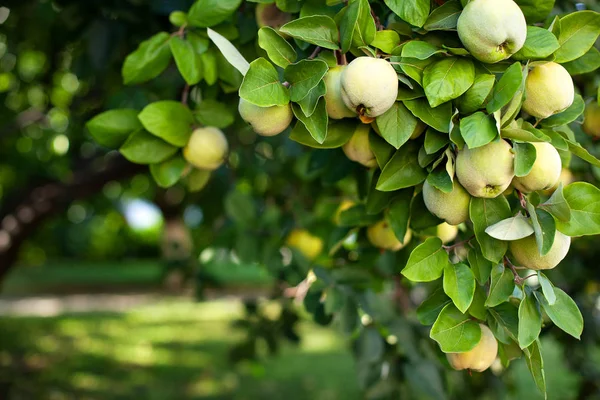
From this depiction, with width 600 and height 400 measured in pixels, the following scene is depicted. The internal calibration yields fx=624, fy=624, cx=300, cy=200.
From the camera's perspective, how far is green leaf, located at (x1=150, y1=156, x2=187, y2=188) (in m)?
1.38

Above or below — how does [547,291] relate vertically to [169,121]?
below

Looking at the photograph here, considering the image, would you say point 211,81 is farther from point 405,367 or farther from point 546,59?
point 405,367

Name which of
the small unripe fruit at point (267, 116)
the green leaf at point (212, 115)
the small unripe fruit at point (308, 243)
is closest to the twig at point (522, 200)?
the small unripe fruit at point (267, 116)

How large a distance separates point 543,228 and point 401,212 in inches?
13.2

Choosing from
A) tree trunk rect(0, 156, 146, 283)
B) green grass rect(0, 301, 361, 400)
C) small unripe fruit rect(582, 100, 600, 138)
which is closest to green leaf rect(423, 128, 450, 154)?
small unripe fruit rect(582, 100, 600, 138)

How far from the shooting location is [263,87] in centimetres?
105

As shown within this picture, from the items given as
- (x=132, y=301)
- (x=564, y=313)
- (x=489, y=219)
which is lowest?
(x=132, y=301)

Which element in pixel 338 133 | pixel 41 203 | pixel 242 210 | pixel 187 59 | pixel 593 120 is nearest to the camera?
pixel 338 133

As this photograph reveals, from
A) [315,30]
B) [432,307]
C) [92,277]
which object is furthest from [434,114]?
[92,277]

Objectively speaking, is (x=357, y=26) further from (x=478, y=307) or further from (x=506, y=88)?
(x=478, y=307)

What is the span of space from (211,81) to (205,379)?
5176 mm

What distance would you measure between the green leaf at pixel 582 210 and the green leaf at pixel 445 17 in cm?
35

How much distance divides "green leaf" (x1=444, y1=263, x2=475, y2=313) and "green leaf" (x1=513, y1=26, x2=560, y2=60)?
0.38 m

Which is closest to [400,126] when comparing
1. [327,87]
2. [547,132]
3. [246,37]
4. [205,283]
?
[327,87]
